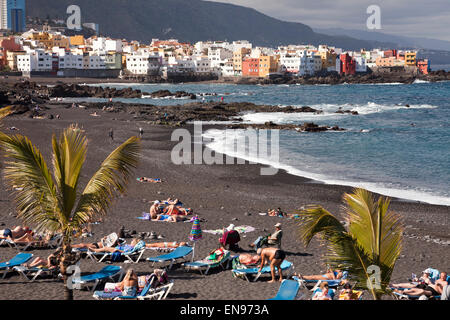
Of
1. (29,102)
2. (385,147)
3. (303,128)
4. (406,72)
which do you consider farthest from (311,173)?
(406,72)

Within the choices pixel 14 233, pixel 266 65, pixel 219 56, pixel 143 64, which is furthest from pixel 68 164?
pixel 219 56

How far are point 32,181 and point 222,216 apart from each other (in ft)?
26.8

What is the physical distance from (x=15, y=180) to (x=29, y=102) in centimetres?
4352

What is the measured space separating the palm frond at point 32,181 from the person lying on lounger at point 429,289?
5071mm

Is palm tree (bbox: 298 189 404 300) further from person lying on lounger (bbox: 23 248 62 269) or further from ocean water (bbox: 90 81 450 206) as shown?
ocean water (bbox: 90 81 450 206)

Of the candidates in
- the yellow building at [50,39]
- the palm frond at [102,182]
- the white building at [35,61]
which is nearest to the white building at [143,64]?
the white building at [35,61]

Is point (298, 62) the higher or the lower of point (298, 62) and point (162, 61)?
the higher

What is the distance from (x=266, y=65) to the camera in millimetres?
120250

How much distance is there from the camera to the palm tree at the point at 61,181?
598cm

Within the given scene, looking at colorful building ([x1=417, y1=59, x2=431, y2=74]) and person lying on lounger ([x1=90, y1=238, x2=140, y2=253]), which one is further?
colorful building ([x1=417, y1=59, x2=431, y2=74])

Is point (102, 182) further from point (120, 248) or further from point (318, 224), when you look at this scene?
point (120, 248)

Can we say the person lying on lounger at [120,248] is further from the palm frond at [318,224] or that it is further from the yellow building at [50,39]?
the yellow building at [50,39]

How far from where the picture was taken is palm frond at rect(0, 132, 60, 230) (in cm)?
592

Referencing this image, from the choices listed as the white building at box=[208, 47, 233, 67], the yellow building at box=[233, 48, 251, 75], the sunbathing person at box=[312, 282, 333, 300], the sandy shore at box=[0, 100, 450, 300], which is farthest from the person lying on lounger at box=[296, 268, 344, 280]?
the white building at box=[208, 47, 233, 67]
